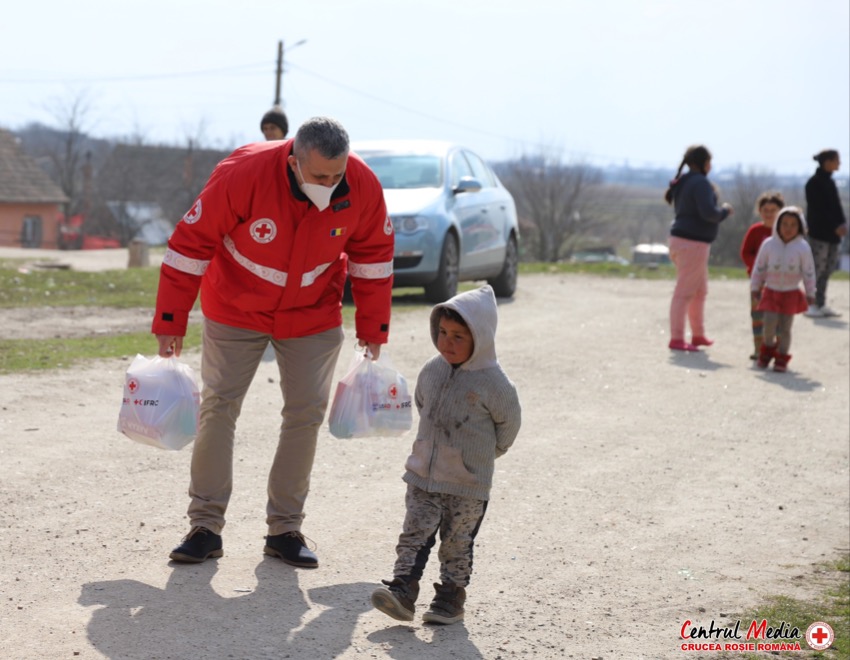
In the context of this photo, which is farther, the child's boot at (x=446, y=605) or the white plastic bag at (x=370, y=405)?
the white plastic bag at (x=370, y=405)

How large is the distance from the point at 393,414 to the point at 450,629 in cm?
111

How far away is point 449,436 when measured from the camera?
16.2ft

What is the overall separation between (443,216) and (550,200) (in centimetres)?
6645

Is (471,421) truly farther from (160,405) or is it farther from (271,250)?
(160,405)

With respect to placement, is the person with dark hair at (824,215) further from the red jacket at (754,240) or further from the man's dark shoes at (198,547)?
the man's dark shoes at (198,547)

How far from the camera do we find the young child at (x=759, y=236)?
40.3ft

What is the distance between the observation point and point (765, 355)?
12211 mm

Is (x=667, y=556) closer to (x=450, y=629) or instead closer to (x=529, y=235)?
(x=450, y=629)

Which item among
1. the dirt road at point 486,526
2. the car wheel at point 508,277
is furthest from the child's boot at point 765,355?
the car wheel at point 508,277

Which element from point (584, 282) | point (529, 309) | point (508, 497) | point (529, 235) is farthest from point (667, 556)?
point (529, 235)

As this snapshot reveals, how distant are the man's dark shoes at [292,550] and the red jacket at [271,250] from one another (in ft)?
2.90
